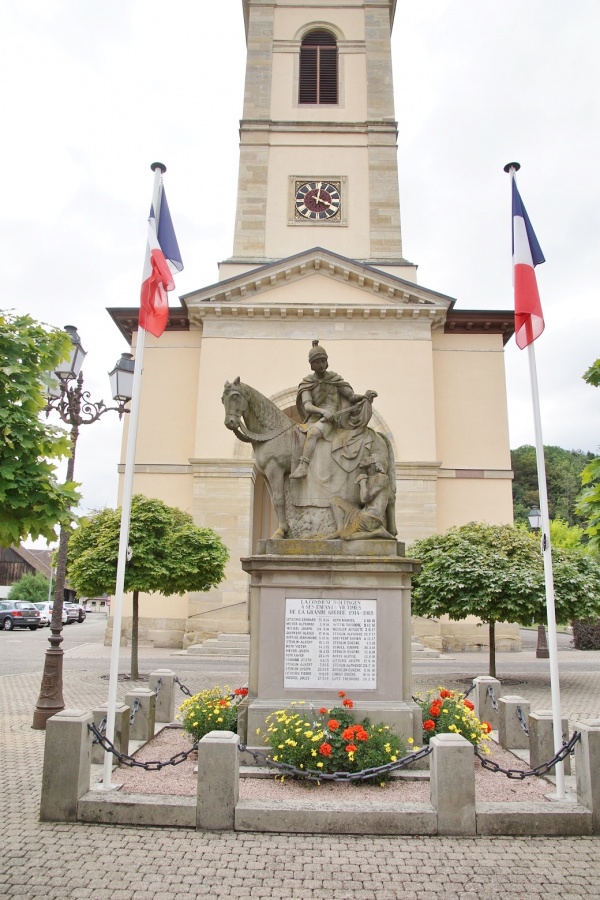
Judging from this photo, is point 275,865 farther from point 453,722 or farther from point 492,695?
point 492,695

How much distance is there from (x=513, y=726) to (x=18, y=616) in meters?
34.2

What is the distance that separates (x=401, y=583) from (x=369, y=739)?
1.73m

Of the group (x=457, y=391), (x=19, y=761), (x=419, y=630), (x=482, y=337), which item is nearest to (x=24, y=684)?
(x=19, y=761)

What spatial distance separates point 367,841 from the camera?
5.45 m

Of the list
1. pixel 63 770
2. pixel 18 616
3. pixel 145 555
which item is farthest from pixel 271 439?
pixel 18 616

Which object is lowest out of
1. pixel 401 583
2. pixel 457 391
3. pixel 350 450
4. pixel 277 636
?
pixel 277 636

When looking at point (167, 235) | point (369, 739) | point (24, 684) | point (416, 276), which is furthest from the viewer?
point (416, 276)

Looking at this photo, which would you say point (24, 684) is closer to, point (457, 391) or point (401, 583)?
point (401, 583)

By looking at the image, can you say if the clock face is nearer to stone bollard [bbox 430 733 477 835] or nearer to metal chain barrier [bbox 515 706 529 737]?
metal chain barrier [bbox 515 706 529 737]

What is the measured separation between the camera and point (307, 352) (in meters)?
26.7

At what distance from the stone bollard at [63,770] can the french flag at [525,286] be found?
20.1ft

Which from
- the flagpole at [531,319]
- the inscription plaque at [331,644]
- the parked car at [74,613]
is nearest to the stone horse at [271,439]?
the inscription plaque at [331,644]

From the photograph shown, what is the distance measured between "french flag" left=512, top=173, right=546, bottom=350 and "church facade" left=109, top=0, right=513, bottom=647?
57.9 ft

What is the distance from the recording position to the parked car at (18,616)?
120 feet
